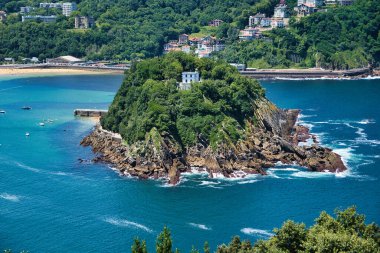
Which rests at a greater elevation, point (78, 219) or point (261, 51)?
point (261, 51)

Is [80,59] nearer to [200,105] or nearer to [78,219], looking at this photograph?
[200,105]

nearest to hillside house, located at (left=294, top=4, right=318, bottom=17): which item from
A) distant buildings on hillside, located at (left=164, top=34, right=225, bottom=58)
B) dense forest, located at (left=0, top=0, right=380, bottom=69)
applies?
dense forest, located at (left=0, top=0, right=380, bottom=69)

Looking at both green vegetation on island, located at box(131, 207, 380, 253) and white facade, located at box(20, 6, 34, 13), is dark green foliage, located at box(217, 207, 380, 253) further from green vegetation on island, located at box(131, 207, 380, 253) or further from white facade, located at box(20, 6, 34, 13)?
white facade, located at box(20, 6, 34, 13)

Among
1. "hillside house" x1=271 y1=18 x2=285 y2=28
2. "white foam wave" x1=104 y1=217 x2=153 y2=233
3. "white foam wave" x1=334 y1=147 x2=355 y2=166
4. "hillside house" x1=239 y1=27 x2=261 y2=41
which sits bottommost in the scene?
"white foam wave" x1=104 y1=217 x2=153 y2=233

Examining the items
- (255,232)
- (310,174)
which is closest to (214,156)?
(310,174)

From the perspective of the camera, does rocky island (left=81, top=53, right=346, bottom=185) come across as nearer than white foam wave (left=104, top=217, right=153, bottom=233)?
No

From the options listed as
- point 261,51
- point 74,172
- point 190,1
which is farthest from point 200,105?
point 190,1
